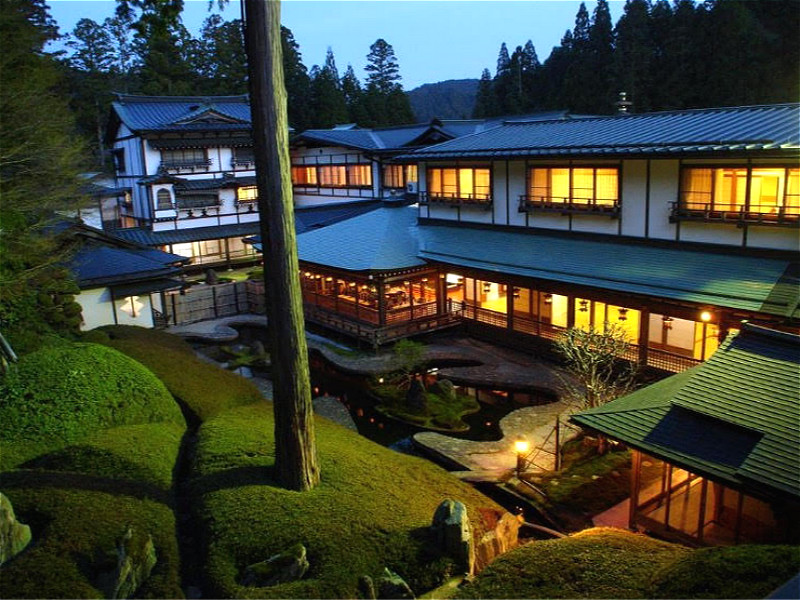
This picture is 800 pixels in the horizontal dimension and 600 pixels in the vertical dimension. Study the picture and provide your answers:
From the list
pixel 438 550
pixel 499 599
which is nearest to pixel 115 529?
pixel 438 550

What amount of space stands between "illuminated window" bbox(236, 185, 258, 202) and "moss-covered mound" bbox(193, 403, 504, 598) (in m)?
30.3

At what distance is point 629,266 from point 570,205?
3417 mm

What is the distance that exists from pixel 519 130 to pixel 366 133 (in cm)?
1697

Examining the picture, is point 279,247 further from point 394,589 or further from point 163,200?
point 163,200

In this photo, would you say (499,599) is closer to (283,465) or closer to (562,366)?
(283,465)

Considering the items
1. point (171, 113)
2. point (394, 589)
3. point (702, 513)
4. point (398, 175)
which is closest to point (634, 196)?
point (702, 513)

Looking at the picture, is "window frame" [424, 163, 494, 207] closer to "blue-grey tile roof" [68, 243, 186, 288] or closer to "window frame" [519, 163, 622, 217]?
"window frame" [519, 163, 622, 217]

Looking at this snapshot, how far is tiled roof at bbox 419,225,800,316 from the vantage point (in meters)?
15.6

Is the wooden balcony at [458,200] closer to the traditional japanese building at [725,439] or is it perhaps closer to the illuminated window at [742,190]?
the illuminated window at [742,190]

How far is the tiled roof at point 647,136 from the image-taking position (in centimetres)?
1683

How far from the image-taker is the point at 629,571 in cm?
668

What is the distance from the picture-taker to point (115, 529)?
25.6 ft

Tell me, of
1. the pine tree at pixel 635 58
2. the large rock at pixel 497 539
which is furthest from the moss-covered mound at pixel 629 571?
the pine tree at pixel 635 58

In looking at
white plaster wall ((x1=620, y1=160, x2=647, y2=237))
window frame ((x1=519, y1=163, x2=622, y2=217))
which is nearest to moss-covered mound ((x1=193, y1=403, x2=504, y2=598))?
white plaster wall ((x1=620, y1=160, x2=647, y2=237))
